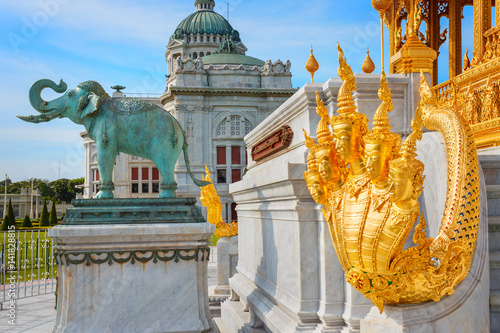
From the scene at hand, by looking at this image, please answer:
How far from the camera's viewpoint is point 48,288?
43.3 ft

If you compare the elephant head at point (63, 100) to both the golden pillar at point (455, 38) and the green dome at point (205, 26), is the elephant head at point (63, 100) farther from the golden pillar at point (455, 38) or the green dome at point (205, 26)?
the green dome at point (205, 26)

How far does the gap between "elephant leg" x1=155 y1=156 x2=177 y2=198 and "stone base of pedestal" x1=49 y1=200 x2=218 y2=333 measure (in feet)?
1.50

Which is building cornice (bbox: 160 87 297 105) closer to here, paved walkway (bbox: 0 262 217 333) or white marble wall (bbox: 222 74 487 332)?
paved walkway (bbox: 0 262 217 333)

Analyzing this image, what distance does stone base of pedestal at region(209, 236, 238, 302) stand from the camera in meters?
9.45

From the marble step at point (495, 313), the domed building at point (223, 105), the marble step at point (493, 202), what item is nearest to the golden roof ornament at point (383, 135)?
the marble step at point (495, 313)

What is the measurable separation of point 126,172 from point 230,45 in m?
16.6

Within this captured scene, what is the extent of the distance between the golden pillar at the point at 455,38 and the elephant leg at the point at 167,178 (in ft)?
26.2

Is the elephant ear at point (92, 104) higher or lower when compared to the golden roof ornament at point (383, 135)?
higher

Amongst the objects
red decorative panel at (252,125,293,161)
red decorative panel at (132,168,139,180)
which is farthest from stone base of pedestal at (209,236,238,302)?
red decorative panel at (132,168,139,180)

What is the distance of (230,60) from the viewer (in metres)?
45.3

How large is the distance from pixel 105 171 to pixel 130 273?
1.36 meters

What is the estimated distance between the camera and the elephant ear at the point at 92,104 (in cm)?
601

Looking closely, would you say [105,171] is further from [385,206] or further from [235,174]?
[235,174]

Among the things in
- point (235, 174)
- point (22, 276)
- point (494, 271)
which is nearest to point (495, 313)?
point (494, 271)
